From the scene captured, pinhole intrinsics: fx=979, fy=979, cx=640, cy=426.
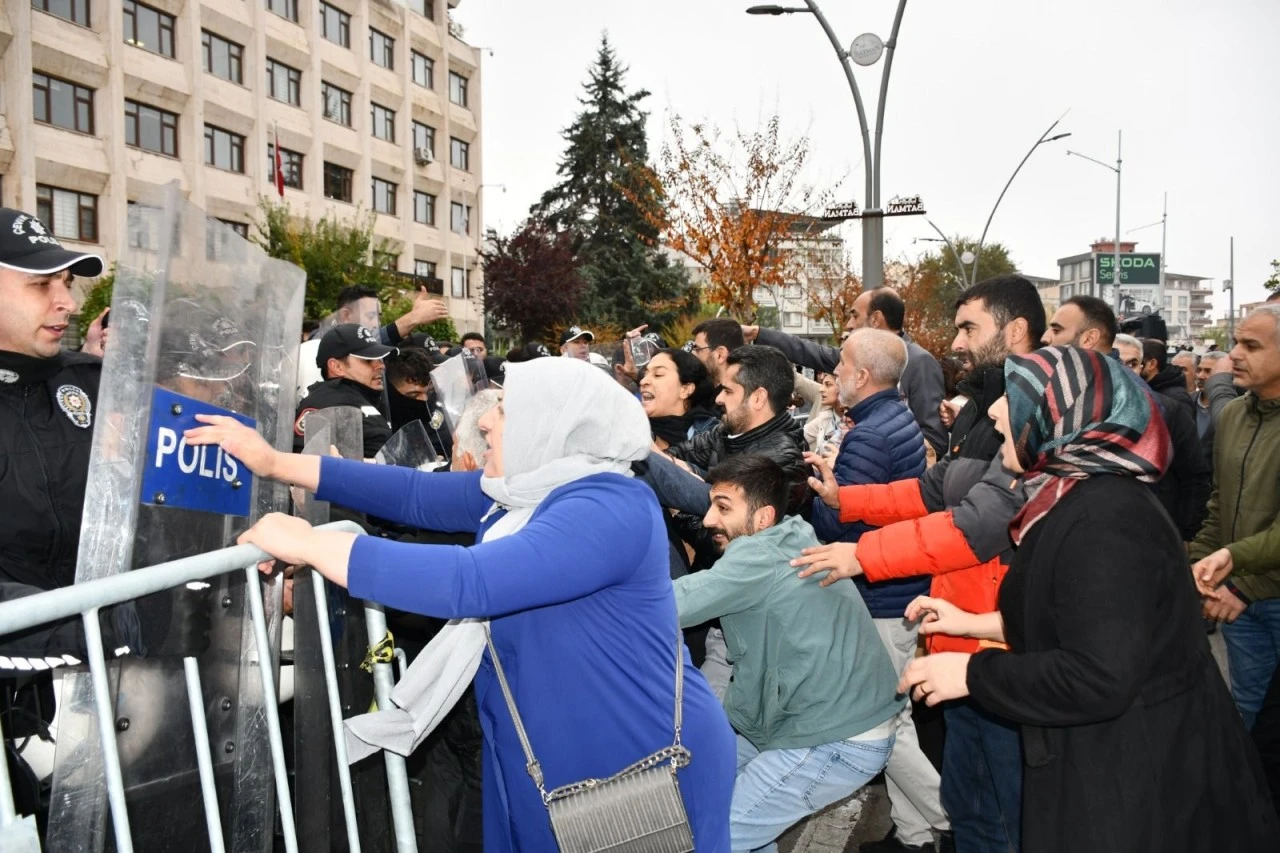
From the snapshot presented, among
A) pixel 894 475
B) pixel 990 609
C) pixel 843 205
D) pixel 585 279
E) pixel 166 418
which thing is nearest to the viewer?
pixel 166 418

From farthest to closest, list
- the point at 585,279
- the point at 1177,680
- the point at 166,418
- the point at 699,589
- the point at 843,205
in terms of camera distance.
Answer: the point at 585,279, the point at 843,205, the point at 699,589, the point at 1177,680, the point at 166,418

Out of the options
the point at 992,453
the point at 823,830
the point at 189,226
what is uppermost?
the point at 189,226

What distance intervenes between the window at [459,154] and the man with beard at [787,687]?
4355 cm

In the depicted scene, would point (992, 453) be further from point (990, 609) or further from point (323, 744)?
point (323, 744)

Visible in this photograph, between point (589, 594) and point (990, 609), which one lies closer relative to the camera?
point (589, 594)

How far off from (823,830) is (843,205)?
22.0ft

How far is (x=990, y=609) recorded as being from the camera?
11.3 feet

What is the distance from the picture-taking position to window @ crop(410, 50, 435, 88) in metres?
42.0

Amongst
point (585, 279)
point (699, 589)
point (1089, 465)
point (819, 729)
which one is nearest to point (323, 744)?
point (699, 589)

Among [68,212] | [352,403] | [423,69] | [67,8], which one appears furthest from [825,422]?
[423,69]

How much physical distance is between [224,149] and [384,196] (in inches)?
357

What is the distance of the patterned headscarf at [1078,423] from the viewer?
7.57 feet

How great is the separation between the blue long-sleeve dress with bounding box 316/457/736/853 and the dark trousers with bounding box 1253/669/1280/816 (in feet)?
6.71

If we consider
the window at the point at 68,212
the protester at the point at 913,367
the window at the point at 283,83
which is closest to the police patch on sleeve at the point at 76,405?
the protester at the point at 913,367
